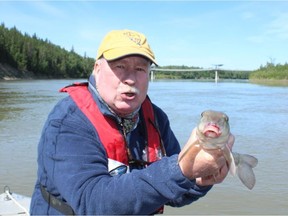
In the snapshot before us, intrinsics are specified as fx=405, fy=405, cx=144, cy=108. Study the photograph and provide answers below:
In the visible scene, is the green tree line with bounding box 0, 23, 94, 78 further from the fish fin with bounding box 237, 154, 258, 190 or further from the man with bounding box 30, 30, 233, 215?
the fish fin with bounding box 237, 154, 258, 190

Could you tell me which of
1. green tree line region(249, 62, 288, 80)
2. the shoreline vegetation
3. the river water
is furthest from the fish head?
green tree line region(249, 62, 288, 80)

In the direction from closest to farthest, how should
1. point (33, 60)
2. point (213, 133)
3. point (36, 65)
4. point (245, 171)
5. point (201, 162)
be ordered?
point (213, 133) < point (201, 162) < point (245, 171) < point (33, 60) < point (36, 65)

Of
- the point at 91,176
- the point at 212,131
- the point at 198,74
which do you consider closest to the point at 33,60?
the point at 198,74

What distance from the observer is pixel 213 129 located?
140cm

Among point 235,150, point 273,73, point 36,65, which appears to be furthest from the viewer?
point 273,73

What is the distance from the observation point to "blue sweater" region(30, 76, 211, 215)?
1.68 metres

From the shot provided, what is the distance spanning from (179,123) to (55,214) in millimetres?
12027

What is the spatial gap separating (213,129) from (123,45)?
2.84 feet

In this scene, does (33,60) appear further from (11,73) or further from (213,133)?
(213,133)

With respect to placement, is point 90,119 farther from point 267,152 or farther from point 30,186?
point 267,152

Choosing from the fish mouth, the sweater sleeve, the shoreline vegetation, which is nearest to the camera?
the fish mouth

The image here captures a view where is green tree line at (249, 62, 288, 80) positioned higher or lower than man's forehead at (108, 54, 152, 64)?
lower

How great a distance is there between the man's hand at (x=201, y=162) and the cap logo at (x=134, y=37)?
2.54 feet

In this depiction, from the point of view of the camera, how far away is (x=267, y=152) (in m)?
9.56
